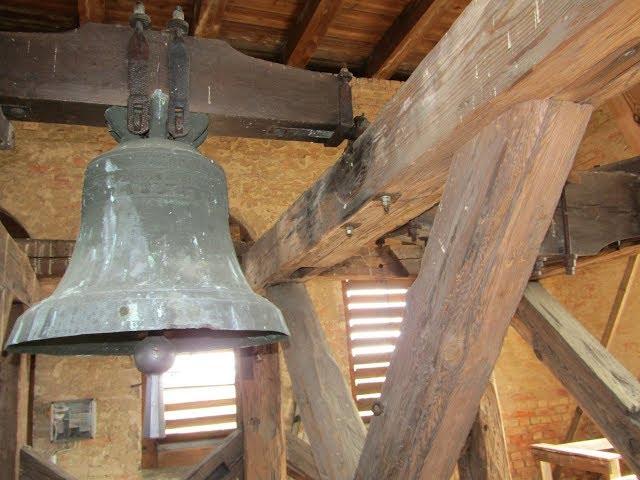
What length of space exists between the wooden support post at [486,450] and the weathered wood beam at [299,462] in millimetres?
774

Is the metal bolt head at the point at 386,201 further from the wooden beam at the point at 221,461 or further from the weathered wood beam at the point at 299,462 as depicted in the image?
the weathered wood beam at the point at 299,462

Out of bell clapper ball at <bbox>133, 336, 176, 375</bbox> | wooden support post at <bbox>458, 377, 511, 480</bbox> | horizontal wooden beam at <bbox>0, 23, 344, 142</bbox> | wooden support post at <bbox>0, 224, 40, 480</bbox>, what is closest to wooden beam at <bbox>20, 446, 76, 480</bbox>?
wooden support post at <bbox>0, 224, 40, 480</bbox>

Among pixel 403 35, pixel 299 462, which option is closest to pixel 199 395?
pixel 299 462

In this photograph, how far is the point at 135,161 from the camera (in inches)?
52.5

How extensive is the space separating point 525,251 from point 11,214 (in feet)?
14.9

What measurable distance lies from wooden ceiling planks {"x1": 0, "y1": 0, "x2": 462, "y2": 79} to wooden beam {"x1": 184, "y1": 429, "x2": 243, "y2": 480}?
287 cm

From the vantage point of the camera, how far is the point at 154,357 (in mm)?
1328

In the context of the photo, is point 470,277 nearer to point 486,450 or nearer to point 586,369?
point 586,369

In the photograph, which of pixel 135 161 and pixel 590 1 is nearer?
pixel 590 1

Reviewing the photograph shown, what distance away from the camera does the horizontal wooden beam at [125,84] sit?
1.43 metres

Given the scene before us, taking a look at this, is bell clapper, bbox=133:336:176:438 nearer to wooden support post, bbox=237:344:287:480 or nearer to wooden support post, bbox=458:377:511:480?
wooden support post, bbox=237:344:287:480

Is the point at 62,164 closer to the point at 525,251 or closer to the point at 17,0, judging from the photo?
the point at 17,0

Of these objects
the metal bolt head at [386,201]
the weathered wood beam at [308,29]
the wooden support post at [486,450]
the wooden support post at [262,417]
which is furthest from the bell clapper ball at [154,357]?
the weathered wood beam at [308,29]

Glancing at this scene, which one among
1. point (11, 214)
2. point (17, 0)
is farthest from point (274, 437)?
point (17, 0)
